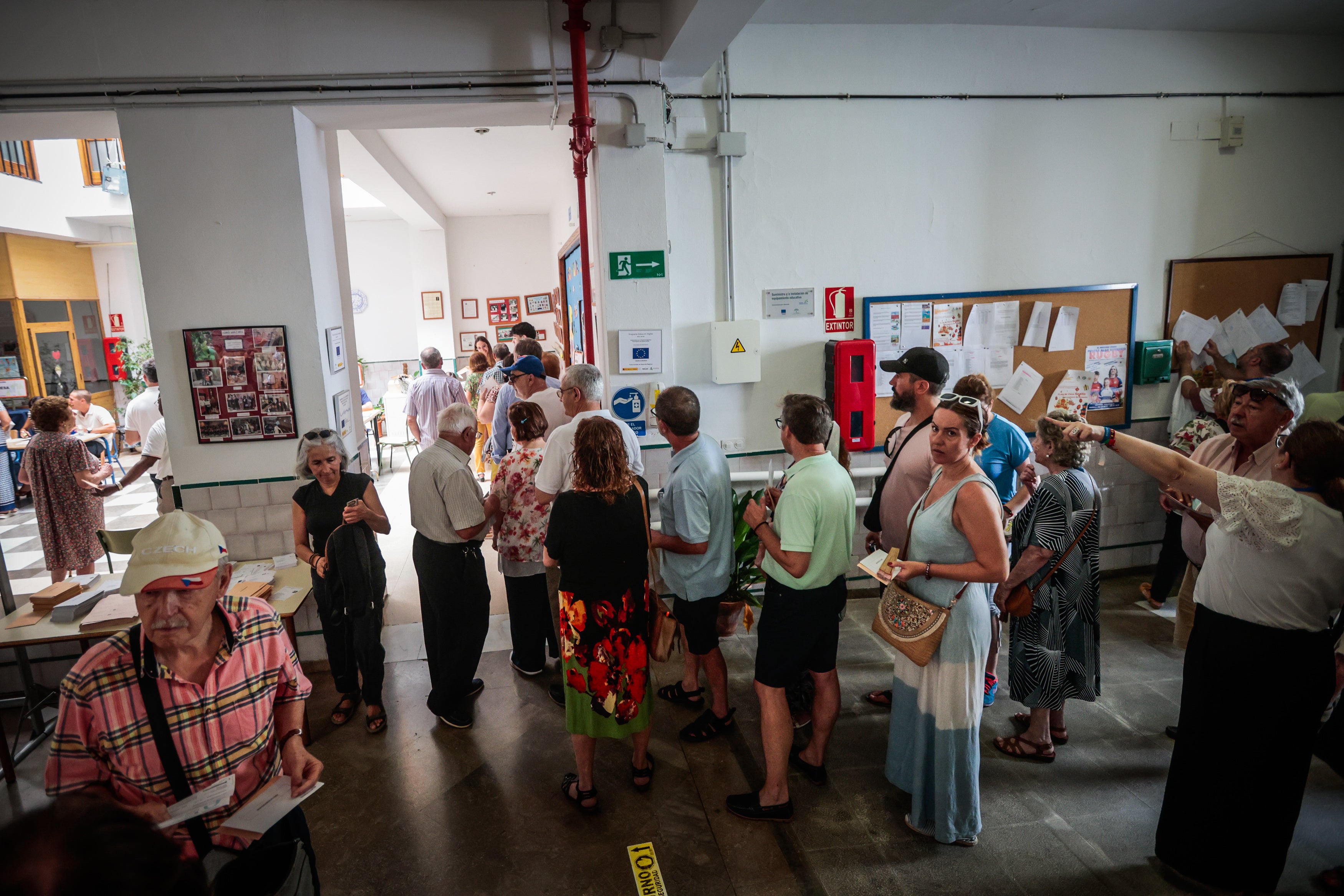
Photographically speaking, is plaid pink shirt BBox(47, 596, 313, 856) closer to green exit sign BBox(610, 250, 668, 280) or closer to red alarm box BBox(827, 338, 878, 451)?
green exit sign BBox(610, 250, 668, 280)

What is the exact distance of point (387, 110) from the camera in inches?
163

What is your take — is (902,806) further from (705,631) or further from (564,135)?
(564,135)

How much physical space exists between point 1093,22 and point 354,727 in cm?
634

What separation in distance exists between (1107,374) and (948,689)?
146 inches

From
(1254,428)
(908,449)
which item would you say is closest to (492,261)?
(908,449)

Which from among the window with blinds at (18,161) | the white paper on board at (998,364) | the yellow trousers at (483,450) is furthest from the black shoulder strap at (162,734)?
the window with blinds at (18,161)

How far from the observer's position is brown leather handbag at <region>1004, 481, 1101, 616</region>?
3.10 meters

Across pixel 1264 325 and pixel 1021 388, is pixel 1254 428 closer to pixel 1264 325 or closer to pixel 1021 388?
pixel 1021 388

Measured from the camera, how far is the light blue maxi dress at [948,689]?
262cm

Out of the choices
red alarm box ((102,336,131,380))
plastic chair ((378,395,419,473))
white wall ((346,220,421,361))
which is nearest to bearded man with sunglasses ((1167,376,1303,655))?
plastic chair ((378,395,419,473))

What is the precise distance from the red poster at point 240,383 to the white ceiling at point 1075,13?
3537 mm

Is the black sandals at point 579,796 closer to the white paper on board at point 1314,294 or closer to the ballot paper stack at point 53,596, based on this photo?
the ballot paper stack at point 53,596

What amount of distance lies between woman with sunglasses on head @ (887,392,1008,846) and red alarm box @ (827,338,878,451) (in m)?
2.02

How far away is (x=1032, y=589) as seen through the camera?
10.5 feet
